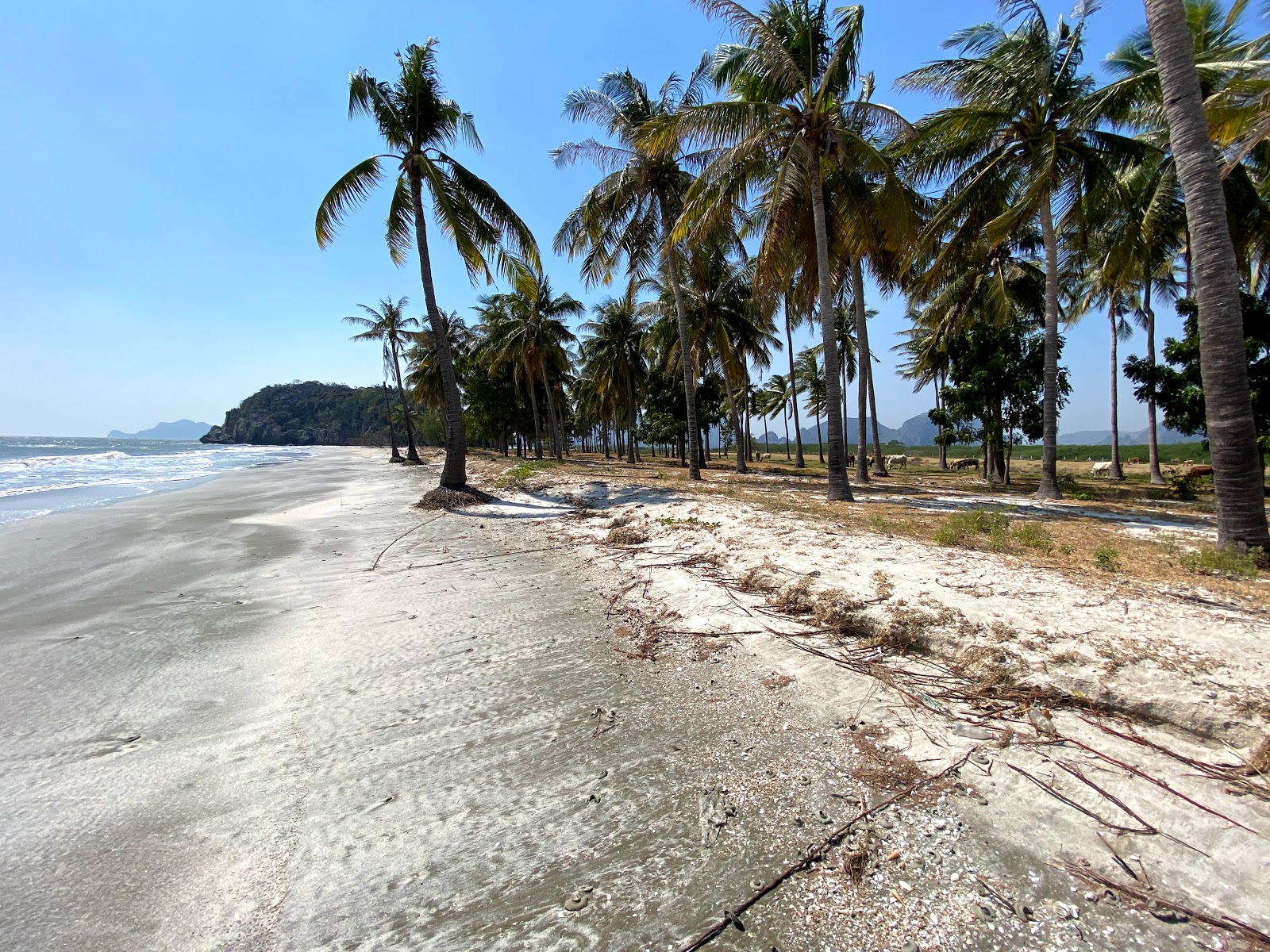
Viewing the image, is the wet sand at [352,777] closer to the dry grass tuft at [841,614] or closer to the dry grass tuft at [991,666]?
the dry grass tuft at [841,614]

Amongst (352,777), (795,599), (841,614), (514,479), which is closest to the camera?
(352,777)

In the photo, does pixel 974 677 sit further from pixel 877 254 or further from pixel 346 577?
pixel 877 254

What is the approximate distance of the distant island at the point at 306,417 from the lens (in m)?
137

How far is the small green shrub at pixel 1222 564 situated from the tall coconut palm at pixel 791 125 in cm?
587

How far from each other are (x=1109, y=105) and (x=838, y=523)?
11692 mm

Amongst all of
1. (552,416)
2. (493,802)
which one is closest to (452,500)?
(493,802)

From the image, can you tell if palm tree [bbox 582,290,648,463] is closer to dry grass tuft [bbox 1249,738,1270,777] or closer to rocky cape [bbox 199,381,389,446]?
dry grass tuft [bbox 1249,738,1270,777]

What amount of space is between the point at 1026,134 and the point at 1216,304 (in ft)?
30.7

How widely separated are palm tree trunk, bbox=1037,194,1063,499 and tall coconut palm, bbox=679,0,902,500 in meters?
4.46

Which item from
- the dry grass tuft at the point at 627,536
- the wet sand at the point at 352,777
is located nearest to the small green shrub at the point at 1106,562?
the wet sand at the point at 352,777

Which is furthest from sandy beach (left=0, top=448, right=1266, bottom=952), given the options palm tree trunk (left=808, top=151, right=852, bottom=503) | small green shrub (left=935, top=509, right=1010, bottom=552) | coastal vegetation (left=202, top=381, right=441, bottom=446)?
coastal vegetation (left=202, top=381, right=441, bottom=446)

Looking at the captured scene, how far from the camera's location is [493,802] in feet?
8.23

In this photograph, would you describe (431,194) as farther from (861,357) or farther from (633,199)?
(861,357)

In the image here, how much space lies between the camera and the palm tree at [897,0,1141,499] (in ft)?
37.4
